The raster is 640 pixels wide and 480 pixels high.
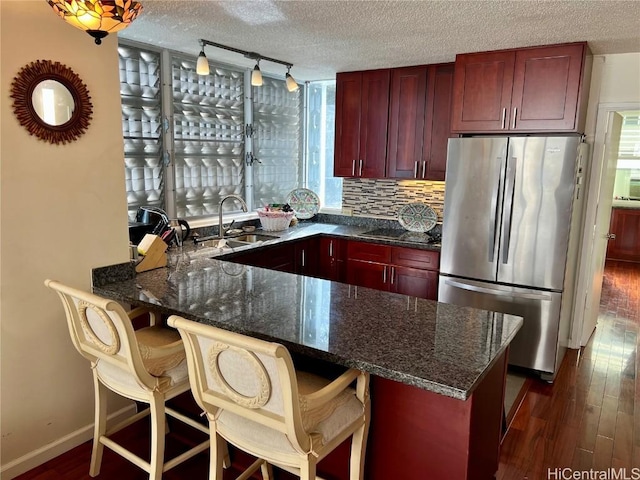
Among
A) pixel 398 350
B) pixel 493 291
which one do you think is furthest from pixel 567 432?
pixel 398 350

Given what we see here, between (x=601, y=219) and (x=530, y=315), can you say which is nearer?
(x=530, y=315)

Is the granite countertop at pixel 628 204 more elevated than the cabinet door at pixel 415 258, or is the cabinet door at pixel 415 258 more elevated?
the granite countertop at pixel 628 204

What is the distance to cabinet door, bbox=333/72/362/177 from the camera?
4.19 m

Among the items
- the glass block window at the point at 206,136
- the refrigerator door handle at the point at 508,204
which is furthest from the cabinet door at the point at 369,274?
the glass block window at the point at 206,136

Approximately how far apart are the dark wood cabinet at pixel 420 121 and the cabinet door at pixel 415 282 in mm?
805

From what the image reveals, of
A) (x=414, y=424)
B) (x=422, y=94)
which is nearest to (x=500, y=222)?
(x=422, y=94)

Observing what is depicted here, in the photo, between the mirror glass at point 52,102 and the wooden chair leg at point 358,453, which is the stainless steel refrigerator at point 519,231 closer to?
the wooden chair leg at point 358,453

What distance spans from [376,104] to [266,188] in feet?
4.40

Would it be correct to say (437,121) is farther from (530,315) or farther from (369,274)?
(530,315)

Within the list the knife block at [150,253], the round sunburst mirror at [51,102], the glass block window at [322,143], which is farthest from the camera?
the glass block window at [322,143]

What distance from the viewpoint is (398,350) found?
160cm

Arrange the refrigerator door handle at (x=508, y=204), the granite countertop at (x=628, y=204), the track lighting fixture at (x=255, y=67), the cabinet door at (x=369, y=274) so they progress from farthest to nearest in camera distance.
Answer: the granite countertop at (x=628, y=204) < the cabinet door at (x=369, y=274) < the refrigerator door handle at (x=508, y=204) < the track lighting fixture at (x=255, y=67)

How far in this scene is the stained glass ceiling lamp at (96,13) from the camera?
1.56 metres

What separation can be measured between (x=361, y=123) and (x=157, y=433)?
10.2 ft
